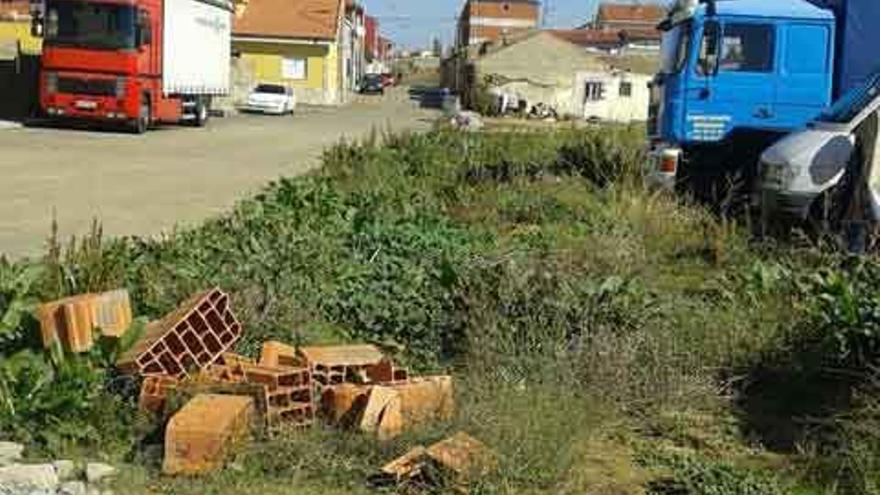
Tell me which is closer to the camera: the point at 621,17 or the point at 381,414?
the point at 381,414

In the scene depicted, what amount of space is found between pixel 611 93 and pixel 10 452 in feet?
233

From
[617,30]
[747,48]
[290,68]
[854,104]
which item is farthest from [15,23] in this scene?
[617,30]

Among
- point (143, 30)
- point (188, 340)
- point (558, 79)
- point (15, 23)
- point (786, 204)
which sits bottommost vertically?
point (188, 340)

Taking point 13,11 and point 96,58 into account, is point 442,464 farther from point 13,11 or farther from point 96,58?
point 13,11

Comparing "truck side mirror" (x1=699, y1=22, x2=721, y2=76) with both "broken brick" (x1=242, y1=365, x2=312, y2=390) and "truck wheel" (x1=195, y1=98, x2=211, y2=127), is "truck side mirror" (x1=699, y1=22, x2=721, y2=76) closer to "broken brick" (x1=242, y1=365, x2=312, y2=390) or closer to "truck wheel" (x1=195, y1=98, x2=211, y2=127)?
"broken brick" (x1=242, y1=365, x2=312, y2=390)

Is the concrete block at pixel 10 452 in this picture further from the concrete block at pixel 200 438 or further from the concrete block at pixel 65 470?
the concrete block at pixel 200 438

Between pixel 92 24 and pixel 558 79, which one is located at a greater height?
pixel 92 24

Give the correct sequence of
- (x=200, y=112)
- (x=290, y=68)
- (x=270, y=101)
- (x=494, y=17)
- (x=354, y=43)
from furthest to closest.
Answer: (x=494, y=17) → (x=354, y=43) → (x=290, y=68) → (x=270, y=101) → (x=200, y=112)

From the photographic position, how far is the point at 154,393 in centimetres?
588

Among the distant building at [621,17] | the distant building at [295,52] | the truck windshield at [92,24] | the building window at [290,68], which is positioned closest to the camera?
the truck windshield at [92,24]

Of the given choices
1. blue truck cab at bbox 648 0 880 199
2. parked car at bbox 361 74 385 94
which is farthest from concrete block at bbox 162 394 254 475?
parked car at bbox 361 74 385 94

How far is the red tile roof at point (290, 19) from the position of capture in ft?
255

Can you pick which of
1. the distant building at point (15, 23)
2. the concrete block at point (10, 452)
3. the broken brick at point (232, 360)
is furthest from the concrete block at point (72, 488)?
the distant building at point (15, 23)

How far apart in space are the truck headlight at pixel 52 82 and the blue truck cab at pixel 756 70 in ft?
69.1
